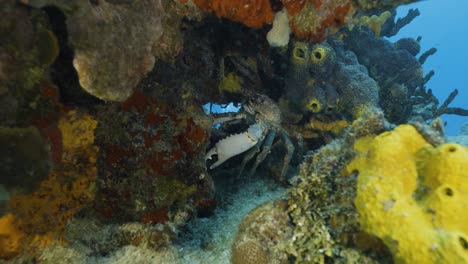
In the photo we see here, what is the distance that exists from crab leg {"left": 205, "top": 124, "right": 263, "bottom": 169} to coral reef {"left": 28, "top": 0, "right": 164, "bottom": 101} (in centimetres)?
173

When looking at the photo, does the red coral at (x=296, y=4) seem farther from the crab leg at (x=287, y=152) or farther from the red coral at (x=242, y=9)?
the crab leg at (x=287, y=152)

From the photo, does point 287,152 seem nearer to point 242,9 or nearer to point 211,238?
point 211,238

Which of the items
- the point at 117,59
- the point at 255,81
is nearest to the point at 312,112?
the point at 255,81

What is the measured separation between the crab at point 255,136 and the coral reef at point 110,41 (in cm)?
179

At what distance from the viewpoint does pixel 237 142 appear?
170 inches

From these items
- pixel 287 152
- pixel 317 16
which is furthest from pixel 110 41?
pixel 287 152

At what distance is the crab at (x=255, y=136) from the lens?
4.32 m

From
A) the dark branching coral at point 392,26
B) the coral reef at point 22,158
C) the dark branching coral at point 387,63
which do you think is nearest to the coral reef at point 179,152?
the coral reef at point 22,158

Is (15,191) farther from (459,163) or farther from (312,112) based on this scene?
(312,112)

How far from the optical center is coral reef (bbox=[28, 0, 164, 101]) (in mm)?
2463

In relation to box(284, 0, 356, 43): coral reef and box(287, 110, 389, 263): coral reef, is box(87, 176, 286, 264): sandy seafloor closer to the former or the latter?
box(287, 110, 389, 263): coral reef

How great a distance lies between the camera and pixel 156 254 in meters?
3.28

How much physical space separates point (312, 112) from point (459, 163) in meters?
3.25

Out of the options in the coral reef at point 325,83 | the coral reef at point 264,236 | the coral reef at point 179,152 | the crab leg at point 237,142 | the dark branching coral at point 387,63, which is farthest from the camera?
the dark branching coral at point 387,63
